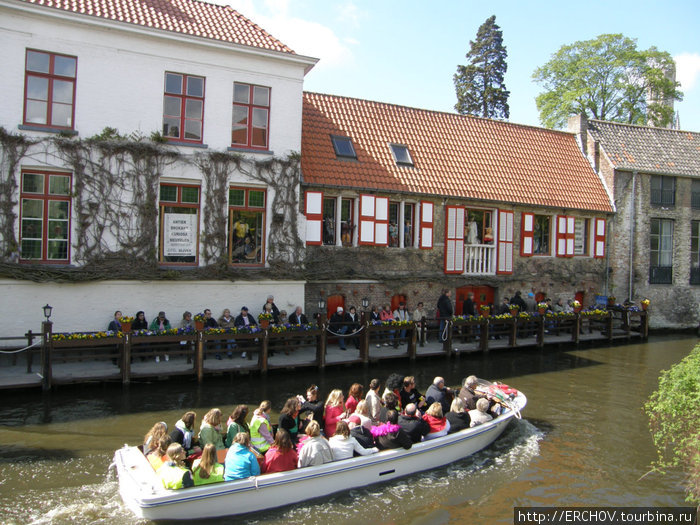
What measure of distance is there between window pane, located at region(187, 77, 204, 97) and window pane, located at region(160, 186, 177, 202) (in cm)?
248

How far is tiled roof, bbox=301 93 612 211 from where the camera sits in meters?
18.0

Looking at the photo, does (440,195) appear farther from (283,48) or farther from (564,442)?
(564,442)

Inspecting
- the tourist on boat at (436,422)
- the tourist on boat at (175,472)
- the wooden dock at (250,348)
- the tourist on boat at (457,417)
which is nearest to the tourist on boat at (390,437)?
the tourist on boat at (436,422)

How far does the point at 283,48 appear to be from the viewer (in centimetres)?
1587

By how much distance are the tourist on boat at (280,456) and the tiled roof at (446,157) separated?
1011 cm

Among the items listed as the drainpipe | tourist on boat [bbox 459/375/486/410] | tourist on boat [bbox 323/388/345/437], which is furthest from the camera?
the drainpipe

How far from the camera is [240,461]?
24.3 ft

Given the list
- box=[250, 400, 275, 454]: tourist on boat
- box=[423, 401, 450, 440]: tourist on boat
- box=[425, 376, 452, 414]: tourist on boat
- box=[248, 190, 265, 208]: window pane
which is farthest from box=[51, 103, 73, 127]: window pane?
box=[423, 401, 450, 440]: tourist on boat

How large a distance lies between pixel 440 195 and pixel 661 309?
470 inches

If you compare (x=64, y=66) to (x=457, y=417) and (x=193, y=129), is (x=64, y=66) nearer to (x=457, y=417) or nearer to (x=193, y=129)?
(x=193, y=129)

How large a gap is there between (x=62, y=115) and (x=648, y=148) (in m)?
22.8

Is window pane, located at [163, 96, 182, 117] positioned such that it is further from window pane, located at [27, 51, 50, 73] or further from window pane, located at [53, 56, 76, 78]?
window pane, located at [27, 51, 50, 73]

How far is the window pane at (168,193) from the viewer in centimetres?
1485

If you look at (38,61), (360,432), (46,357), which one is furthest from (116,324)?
(360,432)
